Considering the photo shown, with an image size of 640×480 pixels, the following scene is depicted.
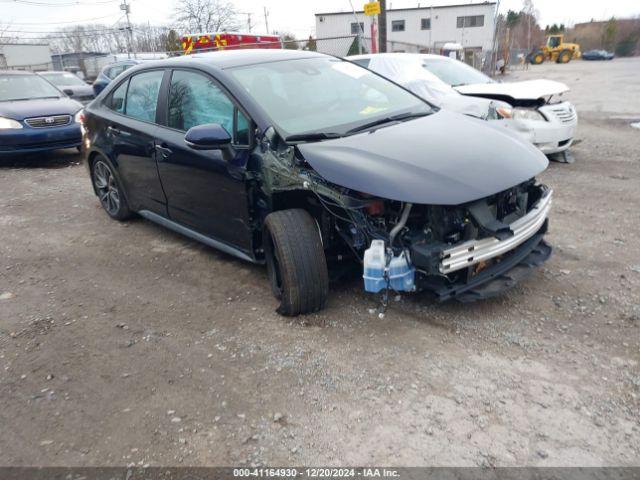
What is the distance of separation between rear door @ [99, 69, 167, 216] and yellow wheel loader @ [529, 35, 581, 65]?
160ft

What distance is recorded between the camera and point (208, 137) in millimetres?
3344

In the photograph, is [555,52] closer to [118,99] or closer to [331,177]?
[118,99]

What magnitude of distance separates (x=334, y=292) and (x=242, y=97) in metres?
1.53

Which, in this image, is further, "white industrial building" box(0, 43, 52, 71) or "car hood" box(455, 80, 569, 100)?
"white industrial building" box(0, 43, 52, 71)

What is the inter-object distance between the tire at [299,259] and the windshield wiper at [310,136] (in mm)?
466

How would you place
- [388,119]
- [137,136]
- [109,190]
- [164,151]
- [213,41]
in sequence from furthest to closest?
[213,41]
[109,190]
[137,136]
[164,151]
[388,119]

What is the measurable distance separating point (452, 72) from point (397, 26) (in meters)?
41.3

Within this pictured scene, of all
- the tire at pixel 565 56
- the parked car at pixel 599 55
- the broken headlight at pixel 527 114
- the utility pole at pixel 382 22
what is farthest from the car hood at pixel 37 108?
the parked car at pixel 599 55

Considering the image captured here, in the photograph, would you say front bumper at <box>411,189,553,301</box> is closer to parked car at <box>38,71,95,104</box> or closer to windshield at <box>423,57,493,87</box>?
windshield at <box>423,57,493,87</box>

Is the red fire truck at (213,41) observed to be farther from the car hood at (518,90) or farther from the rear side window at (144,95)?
the rear side window at (144,95)

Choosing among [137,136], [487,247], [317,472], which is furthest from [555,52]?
[317,472]

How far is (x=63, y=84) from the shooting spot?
13.7m

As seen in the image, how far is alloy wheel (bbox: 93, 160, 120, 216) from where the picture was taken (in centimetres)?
539

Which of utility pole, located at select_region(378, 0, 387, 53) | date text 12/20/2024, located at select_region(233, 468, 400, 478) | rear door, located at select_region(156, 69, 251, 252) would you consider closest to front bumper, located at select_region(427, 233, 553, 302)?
date text 12/20/2024, located at select_region(233, 468, 400, 478)
